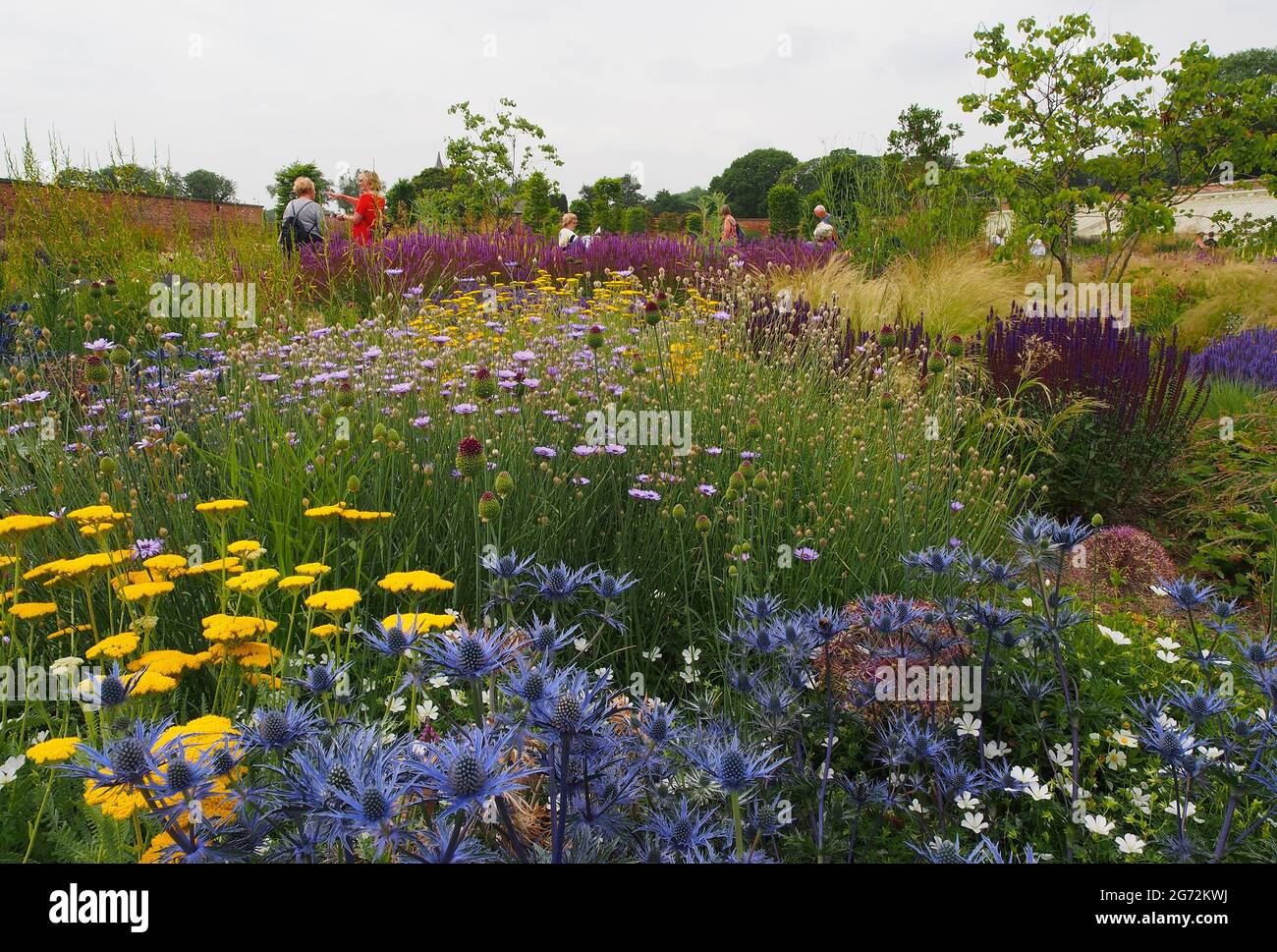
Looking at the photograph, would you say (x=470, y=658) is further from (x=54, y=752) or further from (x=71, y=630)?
(x=71, y=630)

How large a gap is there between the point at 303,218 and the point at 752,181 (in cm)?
5457

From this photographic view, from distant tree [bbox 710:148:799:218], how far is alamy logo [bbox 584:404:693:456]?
192ft

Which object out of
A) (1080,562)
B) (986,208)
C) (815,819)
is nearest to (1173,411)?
(1080,562)

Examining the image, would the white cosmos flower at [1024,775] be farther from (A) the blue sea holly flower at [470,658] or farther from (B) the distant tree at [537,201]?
(B) the distant tree at [537,201]

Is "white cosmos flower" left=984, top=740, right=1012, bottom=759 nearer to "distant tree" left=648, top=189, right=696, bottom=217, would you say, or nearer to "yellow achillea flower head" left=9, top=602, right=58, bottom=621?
"yellow achillea flower head" left=9, top=602, right=58, bottom=621

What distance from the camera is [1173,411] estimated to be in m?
5.52

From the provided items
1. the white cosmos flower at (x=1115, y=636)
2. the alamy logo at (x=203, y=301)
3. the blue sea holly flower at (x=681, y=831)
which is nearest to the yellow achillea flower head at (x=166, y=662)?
the blue sea holly flower at (x=681, y=831)

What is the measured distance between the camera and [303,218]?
1092 centimetres

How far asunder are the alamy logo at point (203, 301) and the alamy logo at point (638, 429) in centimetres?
391

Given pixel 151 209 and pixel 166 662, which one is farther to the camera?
pixel 151 209

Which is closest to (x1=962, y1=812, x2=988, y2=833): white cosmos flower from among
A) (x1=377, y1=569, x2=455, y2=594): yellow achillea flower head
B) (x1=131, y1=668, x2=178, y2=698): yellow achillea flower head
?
(x1=377, y1=569, x2=455, y2=594): yellow achillea flower head

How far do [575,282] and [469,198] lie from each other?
42.5ft

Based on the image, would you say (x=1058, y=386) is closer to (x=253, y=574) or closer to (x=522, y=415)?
(x=522, y=415)

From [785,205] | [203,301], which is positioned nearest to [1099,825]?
[203,301]
